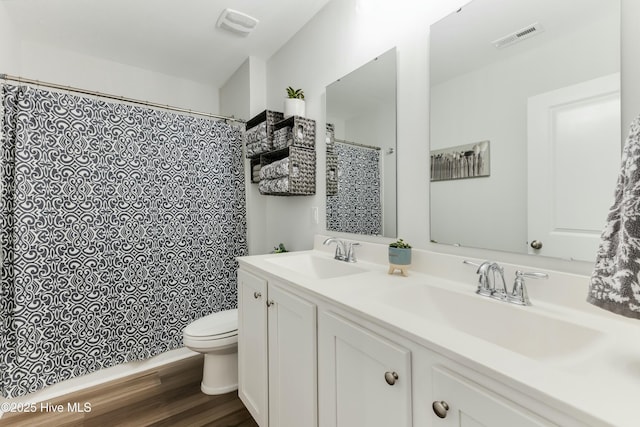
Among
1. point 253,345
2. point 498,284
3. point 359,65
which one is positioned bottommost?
point 253,345

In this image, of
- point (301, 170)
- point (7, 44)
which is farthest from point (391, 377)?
point (7, 44)

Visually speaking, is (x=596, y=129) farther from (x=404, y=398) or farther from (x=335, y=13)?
(x=335, y=13)

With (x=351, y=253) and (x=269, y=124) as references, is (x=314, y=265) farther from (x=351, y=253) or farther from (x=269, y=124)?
(x=269, y=124)

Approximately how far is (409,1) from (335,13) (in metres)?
0.61

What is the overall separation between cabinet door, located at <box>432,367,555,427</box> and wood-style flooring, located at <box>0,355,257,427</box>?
4.49 ft

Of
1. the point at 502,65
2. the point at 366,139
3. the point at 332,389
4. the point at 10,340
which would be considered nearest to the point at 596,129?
the point at 502,65

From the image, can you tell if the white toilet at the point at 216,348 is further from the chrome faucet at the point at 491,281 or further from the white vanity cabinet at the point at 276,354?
the chrome faucet at the point at 491,281

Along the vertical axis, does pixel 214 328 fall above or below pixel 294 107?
below

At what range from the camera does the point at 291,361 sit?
46.3 inches

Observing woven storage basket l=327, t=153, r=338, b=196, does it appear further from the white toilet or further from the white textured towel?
the white textured towel

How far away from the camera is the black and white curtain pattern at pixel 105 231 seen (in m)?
1.71

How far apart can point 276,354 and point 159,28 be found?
2.33 m

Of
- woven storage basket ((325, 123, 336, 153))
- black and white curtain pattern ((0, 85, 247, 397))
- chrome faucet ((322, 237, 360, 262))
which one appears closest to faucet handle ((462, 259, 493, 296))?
chrome faucet ((322, 237, 360, 262))

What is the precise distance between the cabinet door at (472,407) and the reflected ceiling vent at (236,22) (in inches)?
89.9
